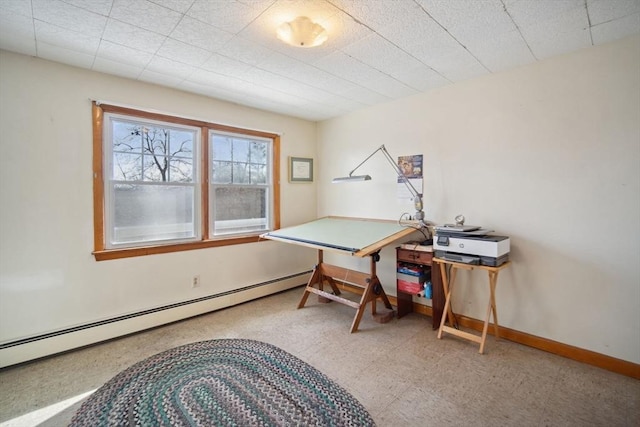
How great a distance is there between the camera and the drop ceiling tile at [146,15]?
170 cm

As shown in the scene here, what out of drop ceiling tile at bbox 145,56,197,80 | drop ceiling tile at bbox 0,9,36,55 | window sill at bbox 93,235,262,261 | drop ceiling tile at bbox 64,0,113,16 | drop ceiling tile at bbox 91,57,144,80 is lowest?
window sill at bbox 93,235,262,261

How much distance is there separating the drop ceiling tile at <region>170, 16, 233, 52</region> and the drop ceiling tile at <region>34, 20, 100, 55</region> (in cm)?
61

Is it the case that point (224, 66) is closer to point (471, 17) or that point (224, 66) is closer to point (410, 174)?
point (471, 17)

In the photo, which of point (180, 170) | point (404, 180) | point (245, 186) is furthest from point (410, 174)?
point (180, 170)

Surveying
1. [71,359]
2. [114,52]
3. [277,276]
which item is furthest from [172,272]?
[114,52]

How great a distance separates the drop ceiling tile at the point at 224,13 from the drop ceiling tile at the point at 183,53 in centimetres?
40

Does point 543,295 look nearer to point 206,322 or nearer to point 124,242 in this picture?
point 206,322

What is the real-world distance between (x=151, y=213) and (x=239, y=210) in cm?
98

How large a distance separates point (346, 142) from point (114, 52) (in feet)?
8.58

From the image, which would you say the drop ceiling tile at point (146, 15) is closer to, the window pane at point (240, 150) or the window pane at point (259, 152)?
the window pane at point (240, 150)

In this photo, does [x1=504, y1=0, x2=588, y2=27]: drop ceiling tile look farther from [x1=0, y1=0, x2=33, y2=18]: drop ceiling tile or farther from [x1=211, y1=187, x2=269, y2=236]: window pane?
[x1=211, y1=187, x2=269, y2=236]: window pane

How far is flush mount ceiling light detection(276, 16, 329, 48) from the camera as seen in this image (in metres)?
1.79

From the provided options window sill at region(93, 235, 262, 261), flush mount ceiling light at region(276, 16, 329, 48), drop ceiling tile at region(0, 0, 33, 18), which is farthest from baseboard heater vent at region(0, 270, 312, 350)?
flush mount ceiling light at region(276, 16, 329, 48)

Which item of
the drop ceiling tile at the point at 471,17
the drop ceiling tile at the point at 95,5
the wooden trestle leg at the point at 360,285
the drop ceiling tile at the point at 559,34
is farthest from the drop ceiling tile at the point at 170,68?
the drop ceiling tile at the point at 559,34
